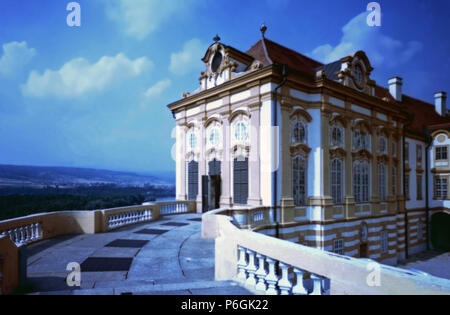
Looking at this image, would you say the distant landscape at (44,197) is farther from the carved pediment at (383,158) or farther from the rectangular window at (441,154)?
the rectangular window at (441,154)

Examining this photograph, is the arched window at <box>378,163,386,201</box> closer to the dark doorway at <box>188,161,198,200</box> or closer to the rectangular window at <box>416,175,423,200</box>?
the rectangular window at <box>416,175,423,200</box>

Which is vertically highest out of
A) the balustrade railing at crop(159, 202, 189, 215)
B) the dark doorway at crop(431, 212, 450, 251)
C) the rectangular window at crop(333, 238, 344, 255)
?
the balustrade railing at crop(159, 202, 189, 215)

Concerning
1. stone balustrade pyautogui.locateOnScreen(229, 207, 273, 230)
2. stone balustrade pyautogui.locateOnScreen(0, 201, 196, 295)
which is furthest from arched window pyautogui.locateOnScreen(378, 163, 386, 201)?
stone balustrade pyautogui.locateOnScreen(0, 201, 196, 295)

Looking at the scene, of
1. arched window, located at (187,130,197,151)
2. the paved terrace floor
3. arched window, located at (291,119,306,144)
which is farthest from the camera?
arched window, located at (187,130,197,151)

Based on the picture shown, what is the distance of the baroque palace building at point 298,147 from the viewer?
14305 mm

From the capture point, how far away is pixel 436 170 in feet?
88.4

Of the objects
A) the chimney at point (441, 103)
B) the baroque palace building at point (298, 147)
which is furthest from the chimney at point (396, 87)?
the chimney at point (441, 103)

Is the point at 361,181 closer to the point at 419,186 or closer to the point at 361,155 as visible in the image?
the point at 361,155

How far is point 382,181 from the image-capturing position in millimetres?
21391

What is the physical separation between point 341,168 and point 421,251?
16.0m

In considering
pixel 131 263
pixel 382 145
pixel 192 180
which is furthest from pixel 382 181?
pixel 131 263

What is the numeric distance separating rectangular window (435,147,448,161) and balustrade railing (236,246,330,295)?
2905cm

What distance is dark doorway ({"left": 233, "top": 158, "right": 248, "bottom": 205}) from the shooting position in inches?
593

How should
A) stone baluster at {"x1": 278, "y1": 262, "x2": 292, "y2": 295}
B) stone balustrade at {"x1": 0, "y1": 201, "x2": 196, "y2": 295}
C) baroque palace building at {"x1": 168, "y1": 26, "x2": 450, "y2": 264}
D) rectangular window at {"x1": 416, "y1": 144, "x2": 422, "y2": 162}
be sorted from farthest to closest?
1. rectangular window at {"x1": 416, "y1": 144, "x2": 422, "y2": 162}
2. baroque palace building at {"x1": 168, "y1": 26, "x2": 450, "y2": 264}
3. stone balustrade at {"x1": 0, "y1": 201, "x2": 196, "y2": 295}
4. stone baluster at {"x1": 278, "y1": 262, "x2": 292, "y2": 295}
